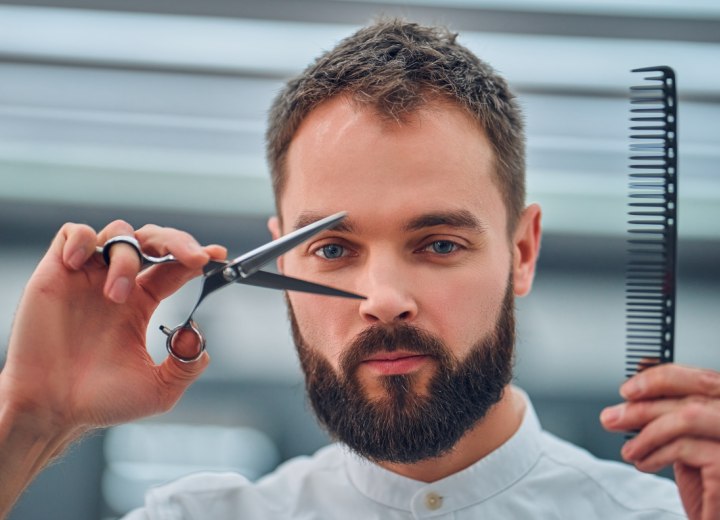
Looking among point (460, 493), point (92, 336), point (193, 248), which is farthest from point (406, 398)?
point (92, 336)

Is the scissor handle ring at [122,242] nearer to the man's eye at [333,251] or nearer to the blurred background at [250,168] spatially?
the man's eye at [333,251]

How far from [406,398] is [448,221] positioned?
382 mm

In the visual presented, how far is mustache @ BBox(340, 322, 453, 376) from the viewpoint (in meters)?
1.82

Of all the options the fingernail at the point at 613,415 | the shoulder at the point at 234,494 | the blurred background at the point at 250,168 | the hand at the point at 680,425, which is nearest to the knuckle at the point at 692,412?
the hand at the point at 680,425

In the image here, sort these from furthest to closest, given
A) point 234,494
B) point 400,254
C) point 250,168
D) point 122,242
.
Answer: point 250,168 → point 234,494 → point 400,254 → point 122,242

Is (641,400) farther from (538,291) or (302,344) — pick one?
(538,291)

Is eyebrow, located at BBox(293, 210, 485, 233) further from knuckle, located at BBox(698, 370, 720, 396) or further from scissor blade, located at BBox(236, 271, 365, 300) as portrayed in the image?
knuckle, located at BBox(698, 370, 720, 396)

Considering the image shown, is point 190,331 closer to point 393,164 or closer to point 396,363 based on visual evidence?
point 396,363

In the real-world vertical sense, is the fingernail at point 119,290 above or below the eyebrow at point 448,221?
below

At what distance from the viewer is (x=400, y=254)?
1.88m

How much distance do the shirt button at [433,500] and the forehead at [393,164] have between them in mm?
648

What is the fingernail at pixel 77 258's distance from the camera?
167 cm

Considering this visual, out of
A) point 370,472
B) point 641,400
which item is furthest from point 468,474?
point 641,400

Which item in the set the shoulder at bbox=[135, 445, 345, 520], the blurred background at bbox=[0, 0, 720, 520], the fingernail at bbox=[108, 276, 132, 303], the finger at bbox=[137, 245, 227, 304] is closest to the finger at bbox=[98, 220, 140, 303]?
the fingernail at bbox=[108, 276, 132, 303]
